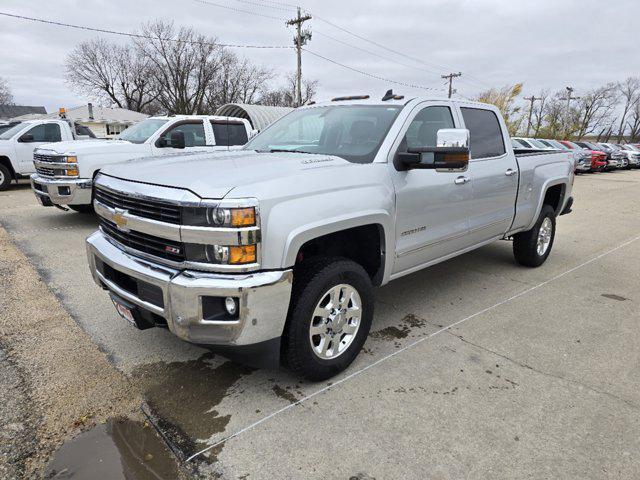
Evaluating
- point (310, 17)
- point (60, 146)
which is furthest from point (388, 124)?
point (310, 17)

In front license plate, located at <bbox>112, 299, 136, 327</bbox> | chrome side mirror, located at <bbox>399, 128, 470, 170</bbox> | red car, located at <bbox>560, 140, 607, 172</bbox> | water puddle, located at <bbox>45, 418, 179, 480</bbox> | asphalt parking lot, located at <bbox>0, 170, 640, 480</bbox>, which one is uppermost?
chrome side mirror, located at <bbox>399, 128, 470, 170</bbox>

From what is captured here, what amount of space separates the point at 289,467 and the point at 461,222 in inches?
103

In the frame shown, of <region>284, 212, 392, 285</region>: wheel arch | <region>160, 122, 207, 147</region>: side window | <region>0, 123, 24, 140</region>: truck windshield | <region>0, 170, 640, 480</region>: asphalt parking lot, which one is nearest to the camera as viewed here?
<region>0, 170, 640, 480</region>: asphalt parking lot

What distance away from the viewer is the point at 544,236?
18.5ft

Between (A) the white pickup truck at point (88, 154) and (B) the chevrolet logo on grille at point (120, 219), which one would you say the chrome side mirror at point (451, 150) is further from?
(A) the white pickup truck at point (88, 154)

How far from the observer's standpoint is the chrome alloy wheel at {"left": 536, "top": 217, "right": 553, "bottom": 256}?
18.1 ft

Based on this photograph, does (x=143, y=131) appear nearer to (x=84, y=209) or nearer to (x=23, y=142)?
(x=84, y=209)

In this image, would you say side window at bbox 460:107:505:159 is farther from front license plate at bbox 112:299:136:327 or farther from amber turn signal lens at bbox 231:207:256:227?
front license plate at bbox 112:299:136:327

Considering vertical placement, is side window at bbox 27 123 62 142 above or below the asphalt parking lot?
above

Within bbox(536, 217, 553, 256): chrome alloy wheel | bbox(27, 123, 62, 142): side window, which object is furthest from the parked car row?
bbox(27, 123, 62, 142): side window

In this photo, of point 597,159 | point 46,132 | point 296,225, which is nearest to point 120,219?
point 296,225

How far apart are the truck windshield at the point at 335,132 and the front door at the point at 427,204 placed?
0.20 metres

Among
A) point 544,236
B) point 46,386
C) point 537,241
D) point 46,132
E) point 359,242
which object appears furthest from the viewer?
point 46,132

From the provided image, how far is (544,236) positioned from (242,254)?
184 inches
